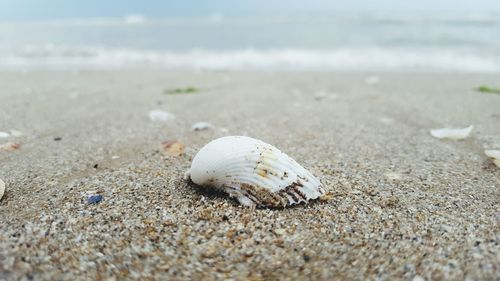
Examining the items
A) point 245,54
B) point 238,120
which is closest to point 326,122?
point 238,120

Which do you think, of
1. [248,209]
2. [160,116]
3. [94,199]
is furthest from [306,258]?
[160,116]

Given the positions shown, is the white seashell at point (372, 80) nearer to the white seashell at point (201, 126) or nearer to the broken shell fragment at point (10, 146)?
the white seashell at point (201, 126)

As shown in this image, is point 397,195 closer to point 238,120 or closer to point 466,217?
point 466,217

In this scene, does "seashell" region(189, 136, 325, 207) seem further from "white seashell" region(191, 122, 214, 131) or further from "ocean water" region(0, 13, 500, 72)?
"ocean water" region(0, 13, 500, 72)

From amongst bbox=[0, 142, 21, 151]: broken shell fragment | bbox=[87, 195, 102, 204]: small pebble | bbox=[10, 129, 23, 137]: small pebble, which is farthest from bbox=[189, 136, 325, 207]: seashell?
bbox=[10, 129, 23, 137]: small pebble

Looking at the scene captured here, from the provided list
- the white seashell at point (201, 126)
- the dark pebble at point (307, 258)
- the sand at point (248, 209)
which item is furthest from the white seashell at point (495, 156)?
the white seashell at point (201, 126)
